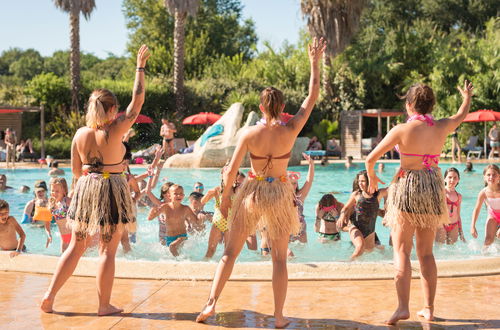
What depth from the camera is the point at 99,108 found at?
389cm

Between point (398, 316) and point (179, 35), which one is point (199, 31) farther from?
point (398, 316)

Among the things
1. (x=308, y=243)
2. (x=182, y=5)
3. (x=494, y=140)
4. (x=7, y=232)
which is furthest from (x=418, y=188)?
(x=182, y=5)

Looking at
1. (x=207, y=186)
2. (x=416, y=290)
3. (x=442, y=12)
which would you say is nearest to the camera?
(x=416, y=290)

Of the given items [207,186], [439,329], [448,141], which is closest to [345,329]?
[439,329]

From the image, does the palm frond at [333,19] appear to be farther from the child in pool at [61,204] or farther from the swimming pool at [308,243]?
the child in pool at [61,204]

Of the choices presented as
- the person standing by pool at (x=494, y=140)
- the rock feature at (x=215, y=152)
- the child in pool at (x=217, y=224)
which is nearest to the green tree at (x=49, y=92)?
the rock feature at (x=215, y=152)

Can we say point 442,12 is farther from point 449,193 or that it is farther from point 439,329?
point 439,329

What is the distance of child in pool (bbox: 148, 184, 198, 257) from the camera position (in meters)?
6.44

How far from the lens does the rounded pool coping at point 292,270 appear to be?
188 inches

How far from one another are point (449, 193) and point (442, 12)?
3525 centimetres

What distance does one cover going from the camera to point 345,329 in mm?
3578

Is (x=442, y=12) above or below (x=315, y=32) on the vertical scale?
above

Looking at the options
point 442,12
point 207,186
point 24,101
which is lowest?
point 207,186

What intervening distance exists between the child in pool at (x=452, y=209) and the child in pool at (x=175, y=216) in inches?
106
